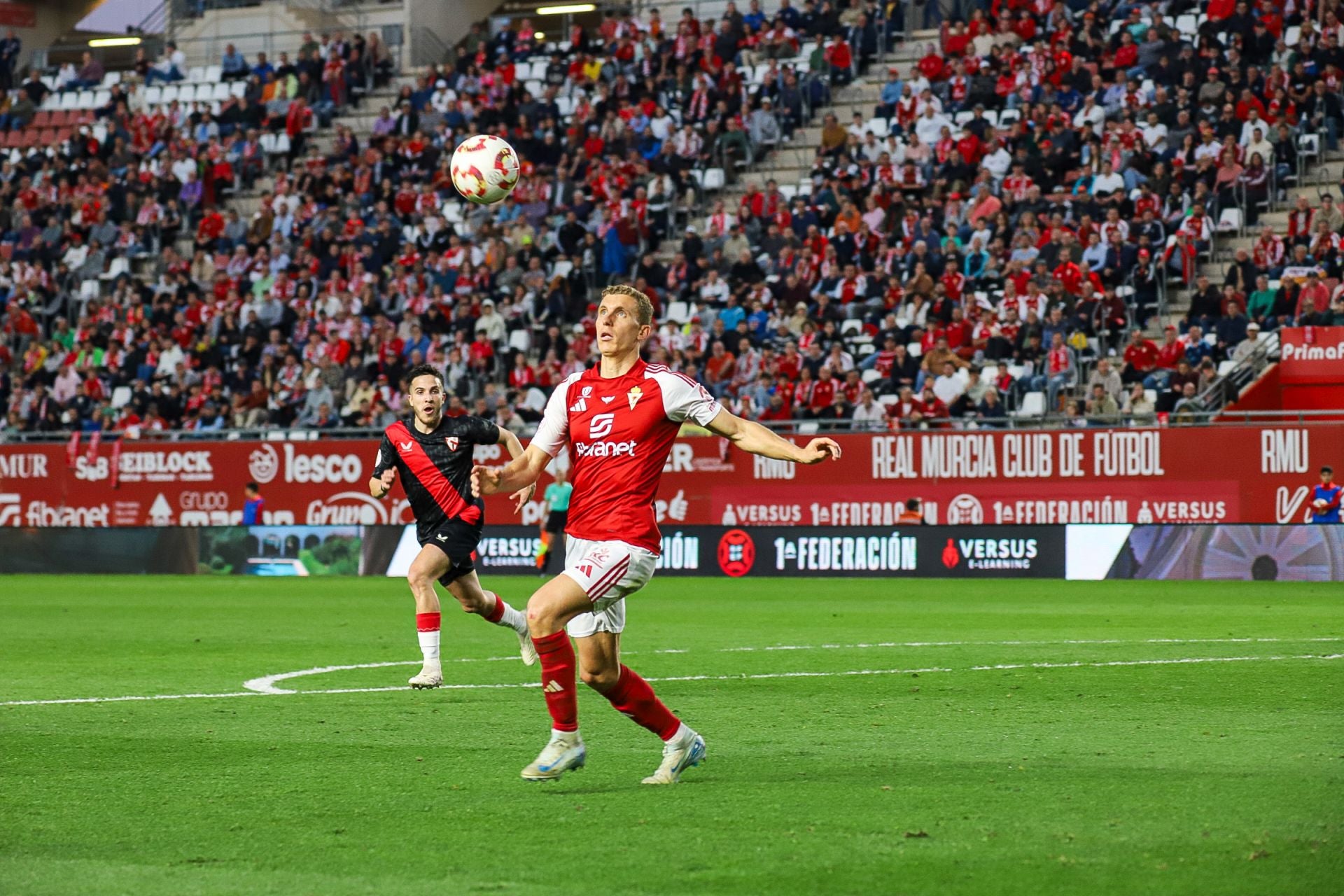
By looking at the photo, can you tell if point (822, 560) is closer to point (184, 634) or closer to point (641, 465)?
point (184, 634)

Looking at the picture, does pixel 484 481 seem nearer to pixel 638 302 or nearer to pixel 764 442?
pixel 638 302

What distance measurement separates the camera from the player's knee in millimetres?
7785

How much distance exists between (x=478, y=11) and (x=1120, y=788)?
4291cm

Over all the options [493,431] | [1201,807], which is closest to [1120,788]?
[1201,807]

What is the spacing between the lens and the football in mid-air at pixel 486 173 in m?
13.8

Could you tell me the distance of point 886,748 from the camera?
8820 mm

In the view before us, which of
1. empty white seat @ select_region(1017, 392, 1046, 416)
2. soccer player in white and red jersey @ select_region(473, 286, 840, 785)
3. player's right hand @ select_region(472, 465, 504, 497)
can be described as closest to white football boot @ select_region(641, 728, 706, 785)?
soccer player in white and red jersey @ select_region(473, 286, 840, 785)

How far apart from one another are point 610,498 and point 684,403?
52 cm

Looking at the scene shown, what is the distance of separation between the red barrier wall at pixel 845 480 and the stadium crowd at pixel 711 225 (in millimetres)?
678

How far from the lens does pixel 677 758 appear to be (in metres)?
7.89

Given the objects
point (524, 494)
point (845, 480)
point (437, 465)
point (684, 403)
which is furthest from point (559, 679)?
point (845, 480)

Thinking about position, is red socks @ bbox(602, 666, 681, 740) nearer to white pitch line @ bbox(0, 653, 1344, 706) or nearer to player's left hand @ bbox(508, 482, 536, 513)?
player's left hand @ bbox(508, 482, 536, 513)

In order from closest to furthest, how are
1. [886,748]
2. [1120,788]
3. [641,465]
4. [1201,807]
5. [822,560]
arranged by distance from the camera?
[1201,807]
[1120,788]
[641,465]
[886,748]
[822,560]

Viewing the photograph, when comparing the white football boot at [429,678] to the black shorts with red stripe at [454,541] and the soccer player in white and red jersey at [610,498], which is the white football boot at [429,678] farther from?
the soccer player in white and red jersey at [610,498]
